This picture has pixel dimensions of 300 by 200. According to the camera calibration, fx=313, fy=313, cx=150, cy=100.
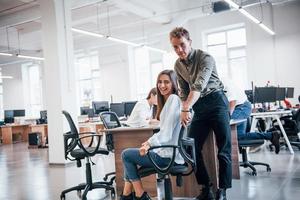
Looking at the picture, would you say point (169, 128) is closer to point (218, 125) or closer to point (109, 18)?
point (218, 125)

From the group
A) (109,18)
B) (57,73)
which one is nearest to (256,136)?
(57,73)

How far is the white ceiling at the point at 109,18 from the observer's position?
905 cm

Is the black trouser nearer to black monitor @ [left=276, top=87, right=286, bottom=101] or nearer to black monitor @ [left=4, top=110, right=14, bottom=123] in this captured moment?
black monitor @ [left=276, top=87, right=286, bottom=101]

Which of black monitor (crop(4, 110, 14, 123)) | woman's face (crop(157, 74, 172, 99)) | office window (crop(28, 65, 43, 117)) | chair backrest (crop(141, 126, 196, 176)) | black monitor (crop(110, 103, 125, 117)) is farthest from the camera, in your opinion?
office window (crop(28, 65, 43, 117))

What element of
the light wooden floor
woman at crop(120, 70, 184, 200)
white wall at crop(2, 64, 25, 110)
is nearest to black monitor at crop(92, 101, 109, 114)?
the light wooden floor

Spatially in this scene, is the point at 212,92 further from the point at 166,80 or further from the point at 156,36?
the point at 156,36

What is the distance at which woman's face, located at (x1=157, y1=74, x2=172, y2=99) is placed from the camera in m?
2.45

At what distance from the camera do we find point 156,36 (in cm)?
1291

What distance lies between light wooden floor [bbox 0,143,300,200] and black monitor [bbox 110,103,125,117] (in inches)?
44.6

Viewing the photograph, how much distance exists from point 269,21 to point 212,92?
854cm

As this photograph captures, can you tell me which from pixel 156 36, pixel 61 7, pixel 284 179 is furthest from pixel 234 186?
pixel 156 36

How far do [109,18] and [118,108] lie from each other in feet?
16.9

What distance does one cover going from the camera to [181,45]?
2.52 meters

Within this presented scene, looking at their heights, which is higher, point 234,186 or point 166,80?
point 166,80
